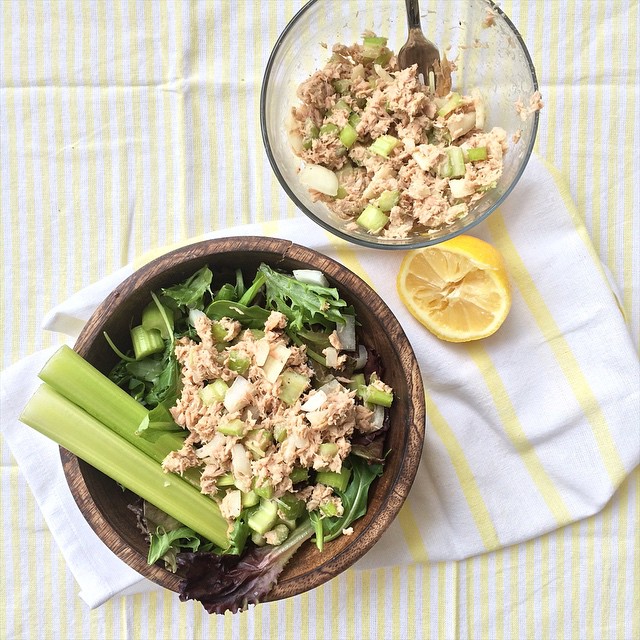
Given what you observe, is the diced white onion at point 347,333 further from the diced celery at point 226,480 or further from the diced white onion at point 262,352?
the diced celery at point 226,480

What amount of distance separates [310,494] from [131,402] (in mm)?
478

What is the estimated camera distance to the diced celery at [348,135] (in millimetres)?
1873

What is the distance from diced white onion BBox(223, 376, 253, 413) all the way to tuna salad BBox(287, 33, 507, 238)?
1.73 feet

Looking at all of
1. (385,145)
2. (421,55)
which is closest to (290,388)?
(385,145)

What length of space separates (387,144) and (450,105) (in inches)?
8.3

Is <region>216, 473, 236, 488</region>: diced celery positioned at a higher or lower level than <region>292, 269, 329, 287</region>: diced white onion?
lower

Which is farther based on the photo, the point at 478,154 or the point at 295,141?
A: the point at 295,141

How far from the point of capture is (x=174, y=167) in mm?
2148

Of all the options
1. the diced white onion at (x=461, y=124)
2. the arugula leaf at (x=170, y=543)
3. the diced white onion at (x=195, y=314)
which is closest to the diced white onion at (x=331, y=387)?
the diced white onion at (x=195, y=314)

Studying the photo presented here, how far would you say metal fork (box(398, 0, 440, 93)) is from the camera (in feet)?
6.11

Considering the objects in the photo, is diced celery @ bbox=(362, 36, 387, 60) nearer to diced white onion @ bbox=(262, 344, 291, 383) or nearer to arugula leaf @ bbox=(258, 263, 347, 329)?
arugula leaf @ bbox=(258, 263, 347, 329)

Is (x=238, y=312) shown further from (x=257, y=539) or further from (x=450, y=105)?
(x=450, y=105)

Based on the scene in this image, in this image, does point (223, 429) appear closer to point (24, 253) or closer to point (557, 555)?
point (24, 253)

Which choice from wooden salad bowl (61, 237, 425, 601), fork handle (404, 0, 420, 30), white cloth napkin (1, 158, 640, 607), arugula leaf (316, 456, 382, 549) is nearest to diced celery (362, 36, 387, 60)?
fork handle (404, 0, 420, 30)
